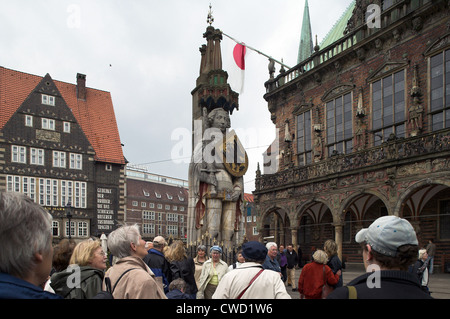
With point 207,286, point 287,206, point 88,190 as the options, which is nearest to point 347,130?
point 287,206

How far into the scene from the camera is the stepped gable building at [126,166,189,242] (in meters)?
70.8

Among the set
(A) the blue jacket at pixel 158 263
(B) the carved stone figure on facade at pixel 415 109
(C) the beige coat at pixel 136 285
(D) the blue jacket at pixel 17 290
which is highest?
(B) the carved stone figure on facade at pixel 415 109

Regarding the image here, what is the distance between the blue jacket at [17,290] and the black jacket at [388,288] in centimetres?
126

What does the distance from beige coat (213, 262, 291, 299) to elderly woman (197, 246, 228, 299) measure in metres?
3.20

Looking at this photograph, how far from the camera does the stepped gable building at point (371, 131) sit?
18.2 meters

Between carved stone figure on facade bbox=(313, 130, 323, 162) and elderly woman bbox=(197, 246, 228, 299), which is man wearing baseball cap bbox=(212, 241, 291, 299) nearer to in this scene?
elderly woman bbox=(197, 246, 228, 299)

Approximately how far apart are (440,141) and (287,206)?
1042cm

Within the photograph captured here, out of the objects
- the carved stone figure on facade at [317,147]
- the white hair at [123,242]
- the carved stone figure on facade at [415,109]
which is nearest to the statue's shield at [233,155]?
the white hair at [123,242]

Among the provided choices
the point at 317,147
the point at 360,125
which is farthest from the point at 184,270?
the point at 317,147

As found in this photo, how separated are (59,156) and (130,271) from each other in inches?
1429

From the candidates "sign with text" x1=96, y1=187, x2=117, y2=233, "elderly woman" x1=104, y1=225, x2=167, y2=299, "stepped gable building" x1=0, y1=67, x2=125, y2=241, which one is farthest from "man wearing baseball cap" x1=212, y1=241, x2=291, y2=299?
"sign with text" x1=96, y1=187, x2=117, y2=233

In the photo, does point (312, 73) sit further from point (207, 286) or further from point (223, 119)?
point (207, 286)

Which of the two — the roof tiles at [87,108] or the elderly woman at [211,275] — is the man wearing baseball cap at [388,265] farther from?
the roof tiles at [87,108]

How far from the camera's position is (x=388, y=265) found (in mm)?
2180
